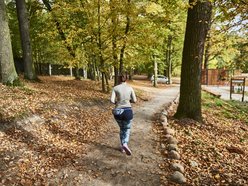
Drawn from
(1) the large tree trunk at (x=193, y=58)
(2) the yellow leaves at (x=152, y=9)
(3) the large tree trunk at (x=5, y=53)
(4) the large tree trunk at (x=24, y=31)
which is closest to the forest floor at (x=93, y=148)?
(1) the large tree trunk at (x=193, y=58)

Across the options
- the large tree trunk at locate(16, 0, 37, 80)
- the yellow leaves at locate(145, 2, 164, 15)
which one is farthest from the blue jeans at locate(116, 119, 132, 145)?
the large tree trunk at locate(16, 0, 37, 80)

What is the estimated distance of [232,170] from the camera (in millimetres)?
5910

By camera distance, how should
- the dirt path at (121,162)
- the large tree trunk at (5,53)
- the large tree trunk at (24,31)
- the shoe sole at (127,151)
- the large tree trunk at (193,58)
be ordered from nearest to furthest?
the dirt path at (121,162) → the shoe sole at (127,151) → the large tree trunk at (193,58) → the large tree trunk at (5,53) → the large tree trunk at (24,31)

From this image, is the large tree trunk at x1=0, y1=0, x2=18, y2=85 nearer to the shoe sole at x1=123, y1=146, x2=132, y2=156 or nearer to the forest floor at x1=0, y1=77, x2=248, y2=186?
the forest floor at x1=0, y1=77, x2=248, y2=186

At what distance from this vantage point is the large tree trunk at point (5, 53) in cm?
1010

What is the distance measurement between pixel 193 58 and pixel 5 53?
7.32 meters

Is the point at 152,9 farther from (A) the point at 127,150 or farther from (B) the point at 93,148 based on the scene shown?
(A) the point at 127,150

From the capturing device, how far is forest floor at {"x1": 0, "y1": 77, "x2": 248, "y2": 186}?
17.0 feet

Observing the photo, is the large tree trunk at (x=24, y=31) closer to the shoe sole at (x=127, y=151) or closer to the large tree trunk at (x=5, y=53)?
the large tree trunk at (x=5, y=53)

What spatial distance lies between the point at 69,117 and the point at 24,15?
823cm

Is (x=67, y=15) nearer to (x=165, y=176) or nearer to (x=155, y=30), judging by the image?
(x=155, y=30)

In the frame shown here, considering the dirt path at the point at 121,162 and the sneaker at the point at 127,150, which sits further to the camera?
the sneaker at the point at 127,150

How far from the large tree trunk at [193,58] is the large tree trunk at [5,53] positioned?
22.7ft

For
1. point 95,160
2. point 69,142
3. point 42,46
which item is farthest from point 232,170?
point 42,46
